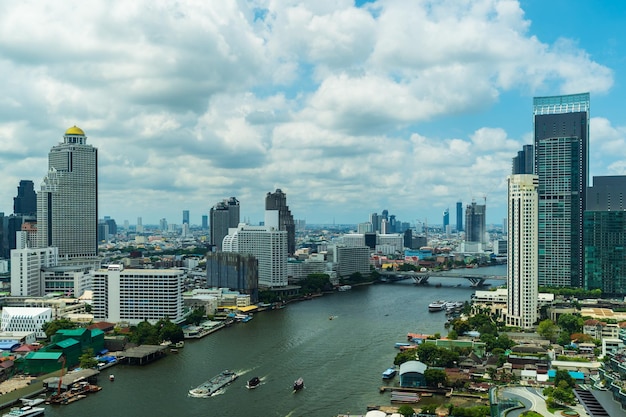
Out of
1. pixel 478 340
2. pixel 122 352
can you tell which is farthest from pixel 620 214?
pixel 122 352

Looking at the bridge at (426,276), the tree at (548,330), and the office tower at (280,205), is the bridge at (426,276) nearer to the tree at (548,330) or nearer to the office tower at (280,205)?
the office tower at (280,205)

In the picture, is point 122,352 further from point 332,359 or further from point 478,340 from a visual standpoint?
point 478,340

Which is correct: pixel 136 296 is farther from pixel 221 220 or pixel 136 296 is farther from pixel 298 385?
pixel 221 220

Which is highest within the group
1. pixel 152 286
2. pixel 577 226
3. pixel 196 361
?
pixel 577 226

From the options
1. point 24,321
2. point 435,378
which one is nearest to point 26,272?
point 24,321

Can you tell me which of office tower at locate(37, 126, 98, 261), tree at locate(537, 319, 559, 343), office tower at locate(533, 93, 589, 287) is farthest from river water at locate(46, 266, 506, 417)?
office tower at locate(37, 126, 98, 261)

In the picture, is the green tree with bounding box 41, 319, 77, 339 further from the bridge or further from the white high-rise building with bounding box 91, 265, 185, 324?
the bridge
